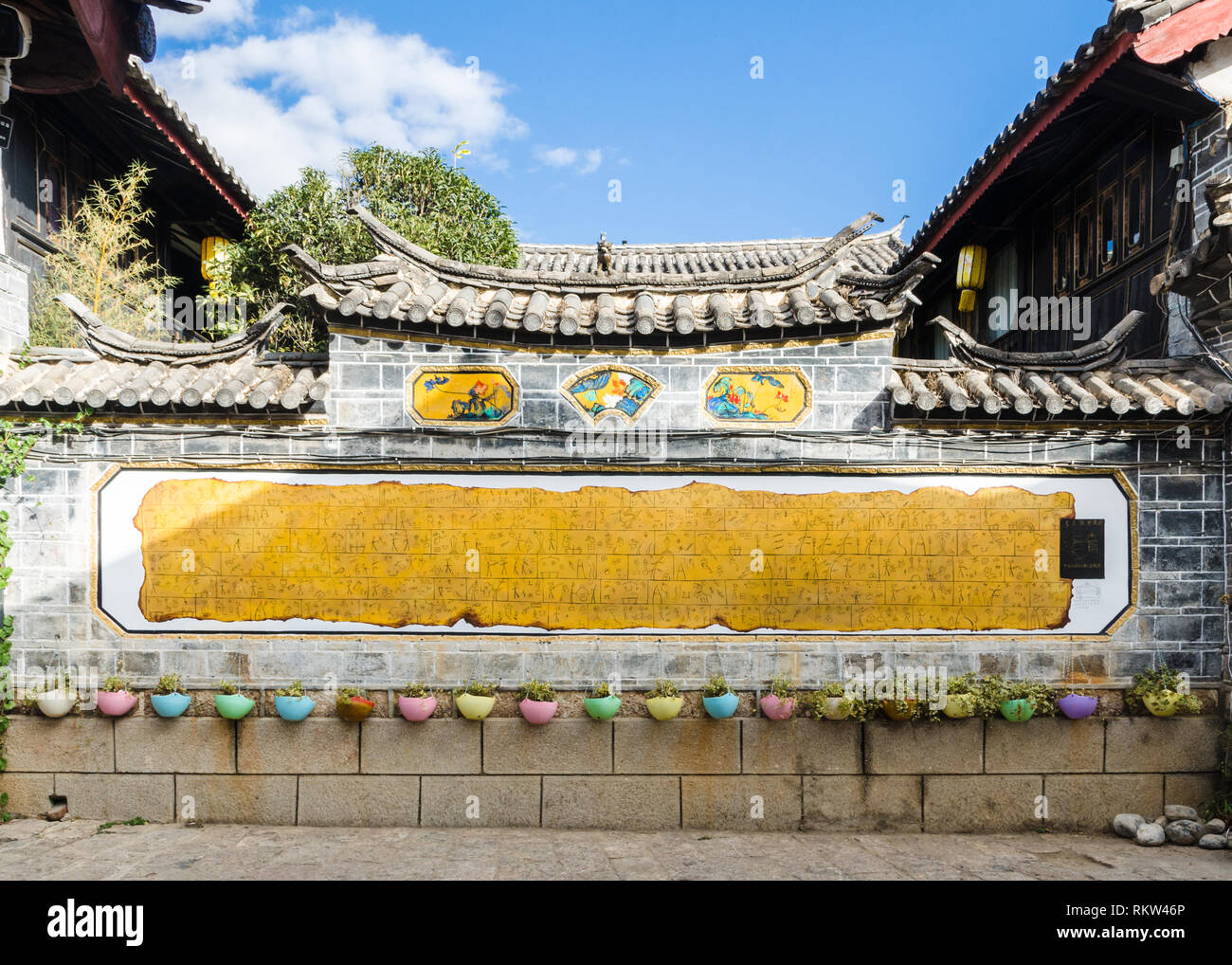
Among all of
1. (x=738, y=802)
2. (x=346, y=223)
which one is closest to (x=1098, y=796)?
(x=738, y=802)

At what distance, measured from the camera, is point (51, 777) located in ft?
19.0

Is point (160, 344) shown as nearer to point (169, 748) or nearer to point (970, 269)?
point (169, 748)

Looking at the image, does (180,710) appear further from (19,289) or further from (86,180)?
(86,180)

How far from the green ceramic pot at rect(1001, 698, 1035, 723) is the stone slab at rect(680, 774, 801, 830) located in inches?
67.0

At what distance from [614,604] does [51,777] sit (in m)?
4.51

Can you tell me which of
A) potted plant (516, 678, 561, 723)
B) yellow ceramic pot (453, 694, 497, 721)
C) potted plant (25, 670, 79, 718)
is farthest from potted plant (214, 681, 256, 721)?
potted plant (516, 678, 561, 723)

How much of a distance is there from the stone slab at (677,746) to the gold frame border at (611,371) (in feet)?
7.72

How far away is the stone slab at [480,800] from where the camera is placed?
19.1 ft

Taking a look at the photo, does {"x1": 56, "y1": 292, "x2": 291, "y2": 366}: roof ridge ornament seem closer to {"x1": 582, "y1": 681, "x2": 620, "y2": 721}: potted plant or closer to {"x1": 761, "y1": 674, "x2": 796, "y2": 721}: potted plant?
{"x1": 582, "y1": 681, "x2": 620, "y2": 721}: potted plant

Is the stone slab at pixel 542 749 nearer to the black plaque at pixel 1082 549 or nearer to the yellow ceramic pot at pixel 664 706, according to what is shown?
the yellow ceramic pot at pixel 664 706

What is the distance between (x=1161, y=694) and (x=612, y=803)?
4.27 m

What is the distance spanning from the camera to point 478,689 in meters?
5.77

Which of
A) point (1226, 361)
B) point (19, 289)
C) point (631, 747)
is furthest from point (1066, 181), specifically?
point (19, 289)

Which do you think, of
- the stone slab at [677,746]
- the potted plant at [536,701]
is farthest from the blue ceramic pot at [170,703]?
the stone slab at [677,746]
